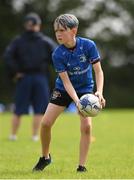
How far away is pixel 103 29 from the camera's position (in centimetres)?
5216

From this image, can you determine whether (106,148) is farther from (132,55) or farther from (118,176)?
(132,55)

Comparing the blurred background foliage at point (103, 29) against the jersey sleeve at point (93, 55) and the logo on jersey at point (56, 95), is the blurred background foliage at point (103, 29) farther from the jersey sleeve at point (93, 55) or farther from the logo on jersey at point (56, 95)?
the jersey sleeve at point (93, 55)

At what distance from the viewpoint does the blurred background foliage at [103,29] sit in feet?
151

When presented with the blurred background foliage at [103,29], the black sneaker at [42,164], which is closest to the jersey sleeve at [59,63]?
the black sneaker at [42,164]

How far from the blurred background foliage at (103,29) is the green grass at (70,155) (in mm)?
27850

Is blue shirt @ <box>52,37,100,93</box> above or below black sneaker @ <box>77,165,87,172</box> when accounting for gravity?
above

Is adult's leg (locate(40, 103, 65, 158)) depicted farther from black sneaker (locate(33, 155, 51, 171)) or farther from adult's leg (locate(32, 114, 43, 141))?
adult's leg (locate(32, 114, 43, 141))

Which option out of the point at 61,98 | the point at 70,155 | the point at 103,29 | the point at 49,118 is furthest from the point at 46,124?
the point at 103,29

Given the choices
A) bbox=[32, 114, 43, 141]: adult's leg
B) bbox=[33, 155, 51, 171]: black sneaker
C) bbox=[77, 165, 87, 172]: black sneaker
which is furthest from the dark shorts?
bbox=[77, 165, 87, 172]: black sneaker

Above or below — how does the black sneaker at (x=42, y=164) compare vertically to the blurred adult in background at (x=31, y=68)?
below

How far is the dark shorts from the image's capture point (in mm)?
14148

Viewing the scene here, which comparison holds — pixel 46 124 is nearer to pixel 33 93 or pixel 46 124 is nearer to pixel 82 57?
pixel 82 57

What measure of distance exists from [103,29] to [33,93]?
125 ft

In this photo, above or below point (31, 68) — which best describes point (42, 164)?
below
